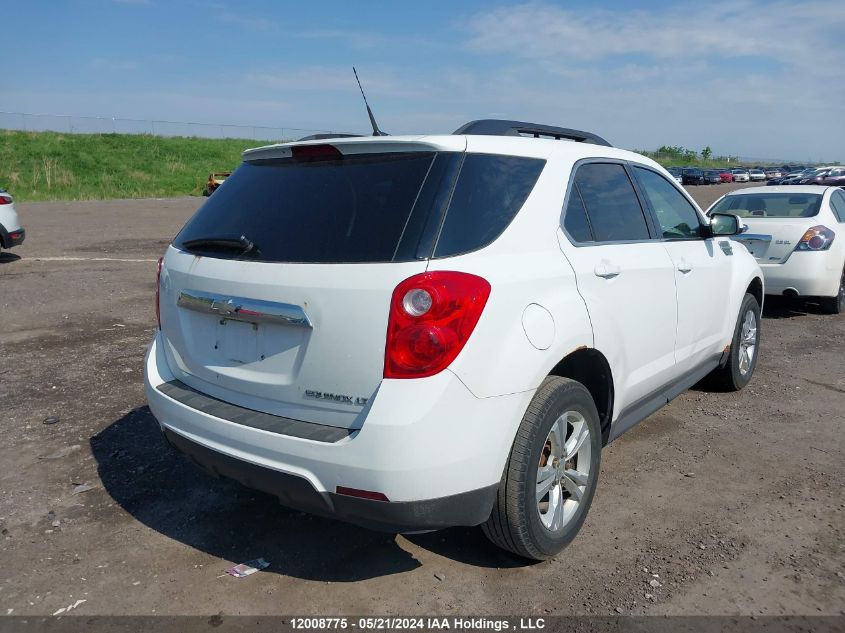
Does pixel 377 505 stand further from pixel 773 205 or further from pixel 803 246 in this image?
pixel 773 205

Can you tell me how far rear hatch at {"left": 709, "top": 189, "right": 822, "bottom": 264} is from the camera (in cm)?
816

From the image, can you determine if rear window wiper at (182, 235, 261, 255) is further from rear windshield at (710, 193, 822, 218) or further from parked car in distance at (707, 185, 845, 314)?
rear windshield at (710, 193, 822, 218)

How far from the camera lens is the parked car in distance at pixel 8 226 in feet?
38.0

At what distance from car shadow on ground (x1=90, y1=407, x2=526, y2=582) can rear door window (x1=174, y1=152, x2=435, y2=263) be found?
1.37m

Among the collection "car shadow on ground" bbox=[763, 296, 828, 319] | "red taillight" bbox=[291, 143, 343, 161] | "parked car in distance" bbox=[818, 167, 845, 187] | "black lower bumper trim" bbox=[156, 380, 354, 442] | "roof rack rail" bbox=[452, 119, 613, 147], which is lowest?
"car shadow on ground" bbox=[763, 296, 828, 319]

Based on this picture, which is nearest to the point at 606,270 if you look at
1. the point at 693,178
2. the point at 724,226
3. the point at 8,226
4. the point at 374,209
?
the point at 374,209

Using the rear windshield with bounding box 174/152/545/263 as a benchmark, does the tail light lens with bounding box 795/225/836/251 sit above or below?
below

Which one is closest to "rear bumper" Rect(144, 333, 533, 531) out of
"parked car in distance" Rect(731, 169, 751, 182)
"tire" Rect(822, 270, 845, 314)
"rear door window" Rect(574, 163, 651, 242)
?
"rear door window" Rect(574, 163, 651, 242)

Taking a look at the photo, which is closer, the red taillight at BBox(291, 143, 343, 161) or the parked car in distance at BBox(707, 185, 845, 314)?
the red taillight at BBox(291, 143, 343, 161)

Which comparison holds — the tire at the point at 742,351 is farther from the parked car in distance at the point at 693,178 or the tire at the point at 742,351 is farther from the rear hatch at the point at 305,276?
the parked car in distance at the point at 693,178

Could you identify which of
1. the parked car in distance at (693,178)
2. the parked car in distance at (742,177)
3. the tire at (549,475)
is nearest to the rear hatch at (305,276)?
the tire at (549,475)

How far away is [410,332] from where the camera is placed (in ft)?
8.21

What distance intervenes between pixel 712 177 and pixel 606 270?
60.0m

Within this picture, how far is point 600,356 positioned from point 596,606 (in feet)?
3.57
